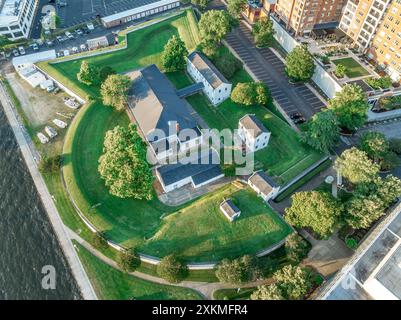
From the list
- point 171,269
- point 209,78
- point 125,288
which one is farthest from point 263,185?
point 209,78

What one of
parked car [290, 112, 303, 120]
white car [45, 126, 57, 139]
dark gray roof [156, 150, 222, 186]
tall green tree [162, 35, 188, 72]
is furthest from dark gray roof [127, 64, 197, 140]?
parked car [290, 112, 303, 120]

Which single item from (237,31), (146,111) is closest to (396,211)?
(146,111)

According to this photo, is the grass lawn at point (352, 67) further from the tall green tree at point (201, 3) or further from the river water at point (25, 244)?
the river water at point (25, 244)

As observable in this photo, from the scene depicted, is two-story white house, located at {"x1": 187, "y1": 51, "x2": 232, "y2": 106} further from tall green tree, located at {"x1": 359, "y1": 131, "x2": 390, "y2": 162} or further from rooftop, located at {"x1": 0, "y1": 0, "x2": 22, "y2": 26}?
rooftop, located at {"x1": 0, "y1": 0, "x2": 22, "y2": 26}

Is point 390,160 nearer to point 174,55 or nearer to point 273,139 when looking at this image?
point 273,139

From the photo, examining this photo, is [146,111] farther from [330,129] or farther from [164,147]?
[330,129]

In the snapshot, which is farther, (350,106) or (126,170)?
(350,106)
